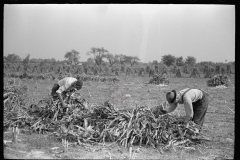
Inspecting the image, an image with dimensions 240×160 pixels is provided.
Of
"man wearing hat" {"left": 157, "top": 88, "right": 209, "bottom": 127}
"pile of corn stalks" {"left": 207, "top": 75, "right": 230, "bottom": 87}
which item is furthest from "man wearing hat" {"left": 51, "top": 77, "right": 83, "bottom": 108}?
"pile of corn stalks" {"left": 207, "top": 75, "right": 230, "bottom": 87}

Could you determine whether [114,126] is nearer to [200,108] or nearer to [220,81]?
[200,108]

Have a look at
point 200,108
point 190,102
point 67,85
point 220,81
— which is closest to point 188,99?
point 190,102

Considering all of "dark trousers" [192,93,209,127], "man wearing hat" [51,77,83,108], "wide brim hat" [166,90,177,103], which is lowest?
"dark trousers" [192,93,209,127]

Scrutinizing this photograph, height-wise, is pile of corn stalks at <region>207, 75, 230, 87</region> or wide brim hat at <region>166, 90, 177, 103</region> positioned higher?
pile of corn stalks at <region>207, 75, 230, 87</region>

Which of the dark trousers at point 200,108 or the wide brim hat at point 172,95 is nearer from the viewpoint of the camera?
the wide brim hat at point 172,95

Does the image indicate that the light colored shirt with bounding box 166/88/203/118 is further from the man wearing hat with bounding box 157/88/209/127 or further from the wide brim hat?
the wide brim hat

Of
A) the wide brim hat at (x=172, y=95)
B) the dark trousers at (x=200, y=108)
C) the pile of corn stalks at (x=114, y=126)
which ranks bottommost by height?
the pile of corn stalks at (x=114, y=126)

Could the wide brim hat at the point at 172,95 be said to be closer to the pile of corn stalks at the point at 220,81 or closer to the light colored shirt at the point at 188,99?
the light colored shirt at the point at 188,99

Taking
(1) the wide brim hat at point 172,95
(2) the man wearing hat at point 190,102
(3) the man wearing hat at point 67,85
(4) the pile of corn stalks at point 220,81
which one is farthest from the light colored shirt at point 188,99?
(4) the pile of corn stalks at point 220,81

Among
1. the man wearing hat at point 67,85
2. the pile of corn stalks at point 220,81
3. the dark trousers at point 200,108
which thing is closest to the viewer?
the dark trousers at point 200,108

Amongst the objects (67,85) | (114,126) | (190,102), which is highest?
(67,85)

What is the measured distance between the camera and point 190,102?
15.3 feet

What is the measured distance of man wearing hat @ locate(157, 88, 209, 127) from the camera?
467 cm

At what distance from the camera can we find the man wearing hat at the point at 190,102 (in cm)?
467
